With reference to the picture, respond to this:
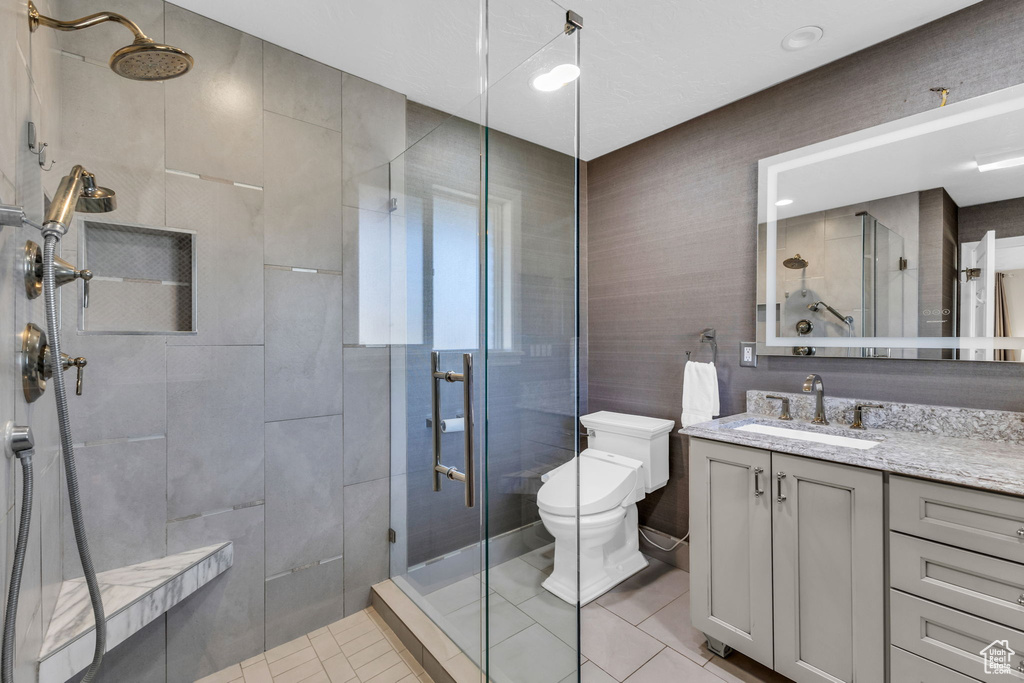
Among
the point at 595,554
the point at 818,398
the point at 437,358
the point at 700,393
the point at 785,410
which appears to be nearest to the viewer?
the point at 437,358

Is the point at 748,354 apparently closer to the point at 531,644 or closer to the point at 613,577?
the point at 613,577

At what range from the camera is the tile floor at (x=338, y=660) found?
1.47 metres

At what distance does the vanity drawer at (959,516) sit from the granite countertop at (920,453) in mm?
32

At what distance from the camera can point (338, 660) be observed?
157 cm

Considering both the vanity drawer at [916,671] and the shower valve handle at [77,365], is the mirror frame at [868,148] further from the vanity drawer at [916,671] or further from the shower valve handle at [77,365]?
the shower valve handle at [77,365]

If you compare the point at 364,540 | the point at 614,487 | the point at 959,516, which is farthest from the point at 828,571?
the point at 364,540

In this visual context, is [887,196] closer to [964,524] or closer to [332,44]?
[964,524]

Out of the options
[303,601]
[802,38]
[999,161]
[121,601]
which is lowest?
[303,601]

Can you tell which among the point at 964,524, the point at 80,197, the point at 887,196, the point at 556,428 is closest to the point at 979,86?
the point at 887,196

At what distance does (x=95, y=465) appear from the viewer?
45.9 inches

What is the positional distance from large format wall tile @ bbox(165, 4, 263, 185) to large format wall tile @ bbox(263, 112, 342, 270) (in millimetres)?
48

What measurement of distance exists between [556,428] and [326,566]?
1.09 meters

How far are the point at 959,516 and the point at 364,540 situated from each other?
1878mm
